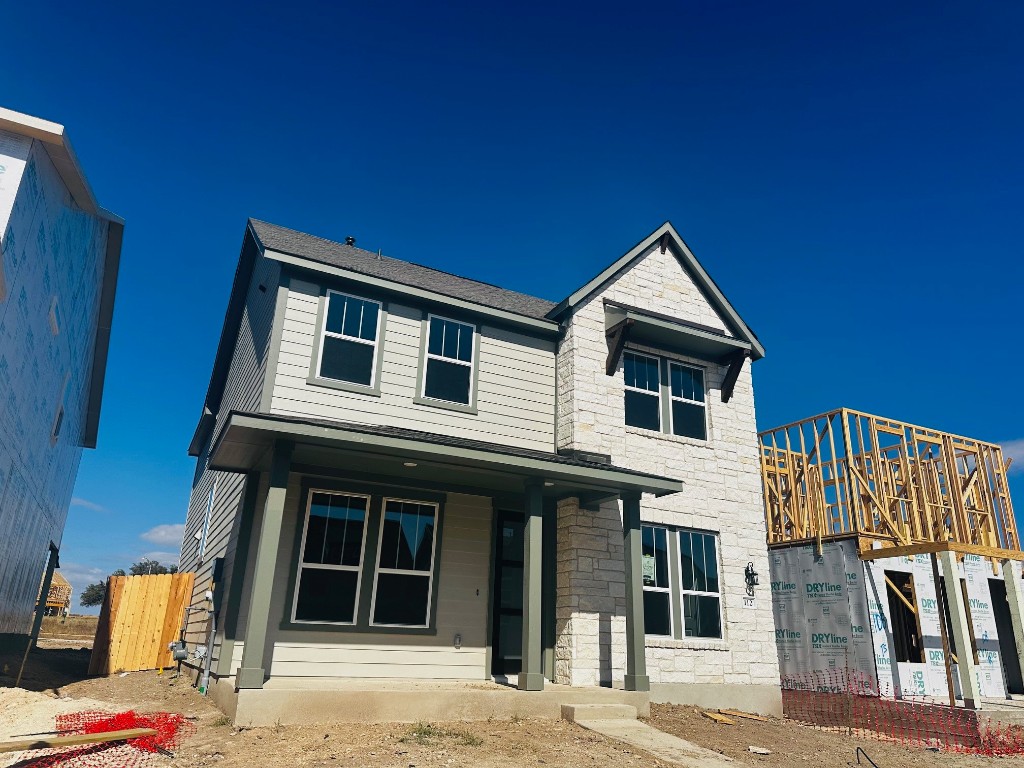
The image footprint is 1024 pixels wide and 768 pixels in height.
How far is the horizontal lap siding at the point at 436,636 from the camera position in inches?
378

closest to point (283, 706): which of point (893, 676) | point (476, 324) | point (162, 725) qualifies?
point (162, 725)

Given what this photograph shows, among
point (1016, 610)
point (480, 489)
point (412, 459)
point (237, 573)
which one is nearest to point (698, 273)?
point (480, 489)

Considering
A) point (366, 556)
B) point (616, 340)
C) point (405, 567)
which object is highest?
point (616, 340)

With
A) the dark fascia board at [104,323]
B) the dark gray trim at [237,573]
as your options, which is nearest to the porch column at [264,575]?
the dark gray trim at [237,573]

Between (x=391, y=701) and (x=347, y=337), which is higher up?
(x=347, y=337)

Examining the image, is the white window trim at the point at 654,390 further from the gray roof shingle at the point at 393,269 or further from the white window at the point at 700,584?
the white window at the point at 700,584

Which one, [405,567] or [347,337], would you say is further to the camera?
[347,337]

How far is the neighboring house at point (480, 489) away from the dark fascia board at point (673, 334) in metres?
0.05

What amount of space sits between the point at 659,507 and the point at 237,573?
700 cm

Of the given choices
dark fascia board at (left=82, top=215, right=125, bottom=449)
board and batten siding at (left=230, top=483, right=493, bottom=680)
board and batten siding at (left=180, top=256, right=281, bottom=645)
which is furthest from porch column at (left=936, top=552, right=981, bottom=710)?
dark fascia board at (left=82, top=215, right=125, bottom=449)

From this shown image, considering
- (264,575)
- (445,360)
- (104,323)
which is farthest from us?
(104,323)

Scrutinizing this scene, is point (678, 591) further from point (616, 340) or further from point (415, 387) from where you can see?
point (415, 387)

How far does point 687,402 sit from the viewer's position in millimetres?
13570

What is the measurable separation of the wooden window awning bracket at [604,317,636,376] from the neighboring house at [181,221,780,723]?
0.04m
